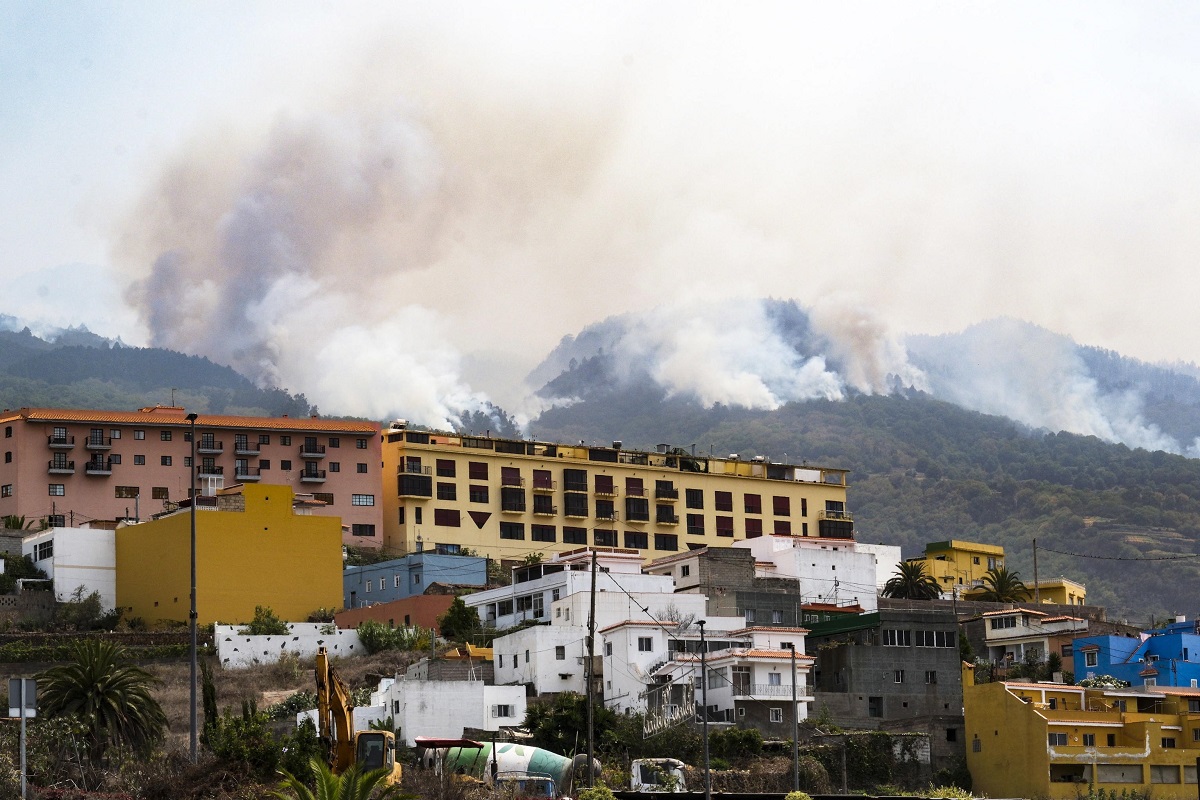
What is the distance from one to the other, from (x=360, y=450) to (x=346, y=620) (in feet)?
85.8

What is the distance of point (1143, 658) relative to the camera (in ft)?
301

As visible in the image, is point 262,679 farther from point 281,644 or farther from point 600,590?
point 600,590

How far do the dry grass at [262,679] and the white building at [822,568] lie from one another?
24661 millimetres

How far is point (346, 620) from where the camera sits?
100m

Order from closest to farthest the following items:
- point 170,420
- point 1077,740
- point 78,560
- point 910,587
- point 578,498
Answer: point 1077,740 → point 78,560 → point 910,587 → point 170,420 → point 578,498

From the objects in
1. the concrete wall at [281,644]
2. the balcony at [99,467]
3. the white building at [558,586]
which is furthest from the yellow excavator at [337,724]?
the balcony at [99,467]

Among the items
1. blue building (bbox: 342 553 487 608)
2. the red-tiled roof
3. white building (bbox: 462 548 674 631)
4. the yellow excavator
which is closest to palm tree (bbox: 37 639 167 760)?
the yellow excavator

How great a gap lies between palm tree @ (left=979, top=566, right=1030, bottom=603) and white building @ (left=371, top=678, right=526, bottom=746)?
172 feet

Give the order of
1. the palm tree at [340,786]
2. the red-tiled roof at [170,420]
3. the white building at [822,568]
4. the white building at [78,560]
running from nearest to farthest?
the palm tree at [340,786] < the white building at [78,560] < the white building at [822,568] < the red-tiled roof at [170,420]

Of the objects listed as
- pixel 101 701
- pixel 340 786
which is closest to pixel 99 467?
pixel 101 701

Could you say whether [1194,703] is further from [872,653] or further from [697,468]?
[697,468]

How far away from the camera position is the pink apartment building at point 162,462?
117m

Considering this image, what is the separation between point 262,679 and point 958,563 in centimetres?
6544

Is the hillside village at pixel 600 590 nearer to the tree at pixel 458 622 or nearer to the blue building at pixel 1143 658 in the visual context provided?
the blue building at pixel 1143 658
